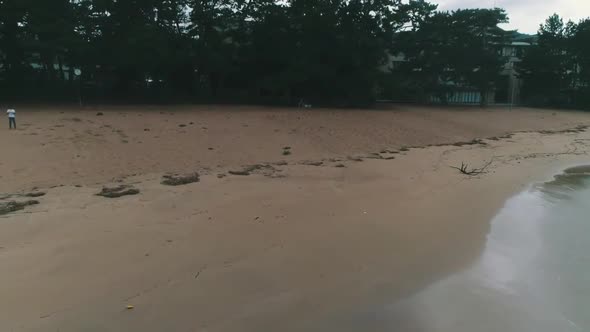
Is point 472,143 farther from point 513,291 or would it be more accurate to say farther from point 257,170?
point 513,291

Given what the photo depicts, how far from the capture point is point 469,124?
2591 centimetres

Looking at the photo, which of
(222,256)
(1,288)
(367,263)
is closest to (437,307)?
(367,263)

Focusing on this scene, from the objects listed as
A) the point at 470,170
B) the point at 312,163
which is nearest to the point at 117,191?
the point at 312,163

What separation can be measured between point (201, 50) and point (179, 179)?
20.3m

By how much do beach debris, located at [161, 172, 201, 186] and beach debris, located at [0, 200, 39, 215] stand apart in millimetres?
2575

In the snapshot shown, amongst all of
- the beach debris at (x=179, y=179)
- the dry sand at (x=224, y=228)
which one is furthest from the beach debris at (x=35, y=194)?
the beach debris at (x=179, y=179)

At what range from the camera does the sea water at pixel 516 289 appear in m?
4.33

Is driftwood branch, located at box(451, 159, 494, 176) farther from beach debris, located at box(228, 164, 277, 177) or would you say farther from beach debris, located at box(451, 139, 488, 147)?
beach debris, located at box(451, 139, 488, 147)

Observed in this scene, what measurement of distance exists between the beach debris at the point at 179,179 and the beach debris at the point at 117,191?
33.8 inches

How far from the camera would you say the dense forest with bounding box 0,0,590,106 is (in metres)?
25.3

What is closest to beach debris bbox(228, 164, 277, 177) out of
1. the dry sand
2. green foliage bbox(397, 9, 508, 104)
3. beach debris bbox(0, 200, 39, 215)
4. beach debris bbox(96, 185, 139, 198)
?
the dry sand

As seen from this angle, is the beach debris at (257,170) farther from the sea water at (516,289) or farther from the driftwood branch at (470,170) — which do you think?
the sea water at (516,289)

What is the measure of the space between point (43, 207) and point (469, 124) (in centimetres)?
2394

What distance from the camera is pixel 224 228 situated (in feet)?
22.1
